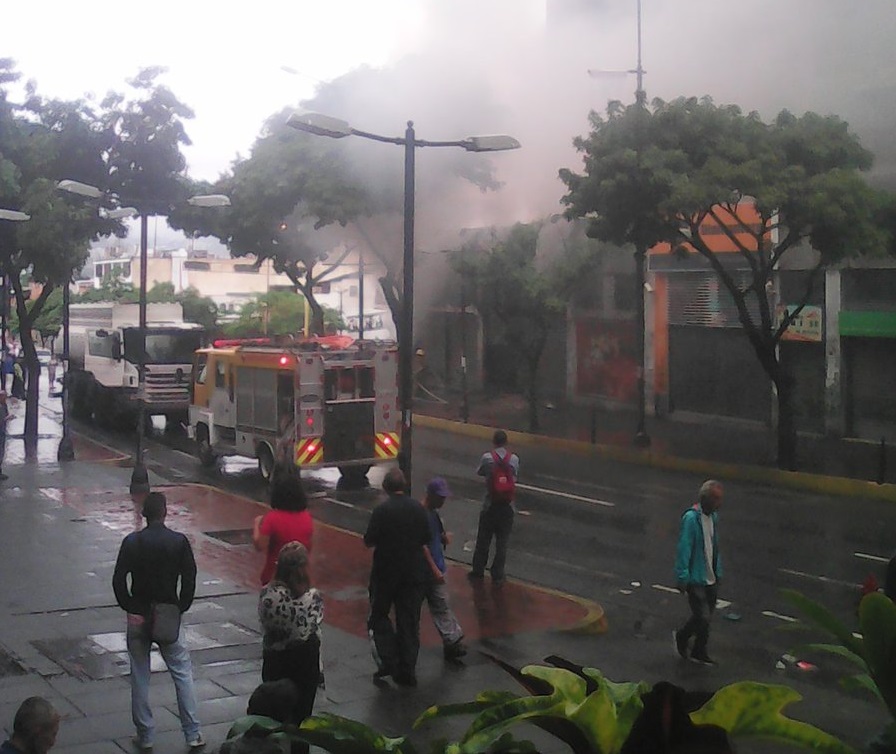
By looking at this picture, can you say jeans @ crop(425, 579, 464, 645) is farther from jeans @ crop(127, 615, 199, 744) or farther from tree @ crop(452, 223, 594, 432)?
tree @ crop(452, 223, 594, 432)

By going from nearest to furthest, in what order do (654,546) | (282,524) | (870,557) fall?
(282,524) < (870,557) < (654,546)

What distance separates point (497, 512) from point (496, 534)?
0.21m

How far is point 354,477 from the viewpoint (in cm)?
1842

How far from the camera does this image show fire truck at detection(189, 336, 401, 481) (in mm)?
17453

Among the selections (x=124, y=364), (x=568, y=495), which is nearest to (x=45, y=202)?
(x=124, y=364)

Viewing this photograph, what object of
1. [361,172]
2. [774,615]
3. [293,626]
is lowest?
[774,615]

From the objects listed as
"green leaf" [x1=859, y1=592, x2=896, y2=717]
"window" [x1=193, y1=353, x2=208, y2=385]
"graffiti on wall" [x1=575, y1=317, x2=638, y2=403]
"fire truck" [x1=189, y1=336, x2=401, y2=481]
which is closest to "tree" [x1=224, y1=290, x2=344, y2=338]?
"graffiti on wall" [x1=575, y1=317, x2=638, y2=403]

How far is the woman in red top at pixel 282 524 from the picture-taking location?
776cm

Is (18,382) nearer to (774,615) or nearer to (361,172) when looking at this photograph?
(361,172)

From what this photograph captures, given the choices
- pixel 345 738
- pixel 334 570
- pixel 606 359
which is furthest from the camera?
pixel 606 359

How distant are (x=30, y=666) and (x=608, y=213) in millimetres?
13998

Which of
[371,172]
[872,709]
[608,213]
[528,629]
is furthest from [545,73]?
[872,709]

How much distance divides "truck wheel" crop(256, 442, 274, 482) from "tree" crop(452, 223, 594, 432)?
27.7 ft

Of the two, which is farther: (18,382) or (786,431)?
(18,382)
